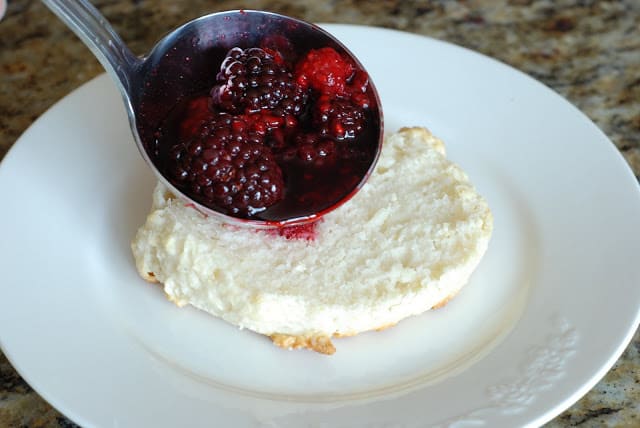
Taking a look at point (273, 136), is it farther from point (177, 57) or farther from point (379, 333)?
point (379, 333)

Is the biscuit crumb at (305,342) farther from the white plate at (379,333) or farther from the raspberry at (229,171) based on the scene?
the raspberry at (229,171)

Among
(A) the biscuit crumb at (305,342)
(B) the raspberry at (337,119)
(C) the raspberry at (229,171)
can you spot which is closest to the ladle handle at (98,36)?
(C) the raspberry at (229,171)

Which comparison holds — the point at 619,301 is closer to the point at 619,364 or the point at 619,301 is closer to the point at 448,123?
the point at 619,364

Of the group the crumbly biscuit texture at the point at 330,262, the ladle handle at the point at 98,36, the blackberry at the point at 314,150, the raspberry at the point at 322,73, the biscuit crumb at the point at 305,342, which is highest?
the raspberry at the point at 322,73

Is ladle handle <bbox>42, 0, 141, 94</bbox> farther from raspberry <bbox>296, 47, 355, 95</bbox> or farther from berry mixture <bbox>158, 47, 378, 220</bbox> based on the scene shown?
raspberry <bbox>296, 47, 355, 95</bbox>

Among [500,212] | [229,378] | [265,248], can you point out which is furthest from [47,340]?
[500,212]

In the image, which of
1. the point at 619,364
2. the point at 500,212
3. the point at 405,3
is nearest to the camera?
the point at 619,364
